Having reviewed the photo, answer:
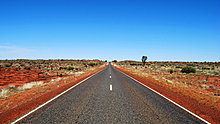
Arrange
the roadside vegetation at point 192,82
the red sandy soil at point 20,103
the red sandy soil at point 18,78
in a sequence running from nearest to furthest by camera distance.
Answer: the red sandy soil at point 20,103 → the roadside vegetation at point 192,82 → the red sandy soil at point 18,78

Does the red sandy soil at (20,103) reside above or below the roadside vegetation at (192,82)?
above

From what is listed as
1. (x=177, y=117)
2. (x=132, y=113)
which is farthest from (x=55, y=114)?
(x=177, y=117)

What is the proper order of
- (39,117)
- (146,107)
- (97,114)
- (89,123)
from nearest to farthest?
(89,123)
(39,117)
(97,114)
(146,107)

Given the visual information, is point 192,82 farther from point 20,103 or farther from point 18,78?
point 18,78

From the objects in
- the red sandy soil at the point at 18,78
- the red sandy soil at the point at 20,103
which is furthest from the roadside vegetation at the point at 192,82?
the red sandy soil at the point at 18,78

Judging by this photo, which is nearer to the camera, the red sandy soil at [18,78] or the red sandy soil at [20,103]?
the red sandy soil at [20,103]

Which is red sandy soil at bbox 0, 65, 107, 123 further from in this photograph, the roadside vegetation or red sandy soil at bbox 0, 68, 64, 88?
the roadside vegetation

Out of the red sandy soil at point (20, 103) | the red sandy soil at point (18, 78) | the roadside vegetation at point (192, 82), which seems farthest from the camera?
the red sandy soil at point (18, 78)

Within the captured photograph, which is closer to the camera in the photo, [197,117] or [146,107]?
[197,117]

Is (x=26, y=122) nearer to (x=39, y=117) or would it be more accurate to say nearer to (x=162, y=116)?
(x=39, y=117)

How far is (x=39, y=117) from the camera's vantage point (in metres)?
4.01

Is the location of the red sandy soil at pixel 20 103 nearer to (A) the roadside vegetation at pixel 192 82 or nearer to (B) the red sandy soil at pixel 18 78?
(B) the red sandy soil at pixel 18 78

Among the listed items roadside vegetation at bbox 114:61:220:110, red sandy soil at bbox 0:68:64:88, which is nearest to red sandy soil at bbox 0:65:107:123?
red sandy soil at bbox 0:68:64:88

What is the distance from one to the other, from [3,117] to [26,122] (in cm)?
132
